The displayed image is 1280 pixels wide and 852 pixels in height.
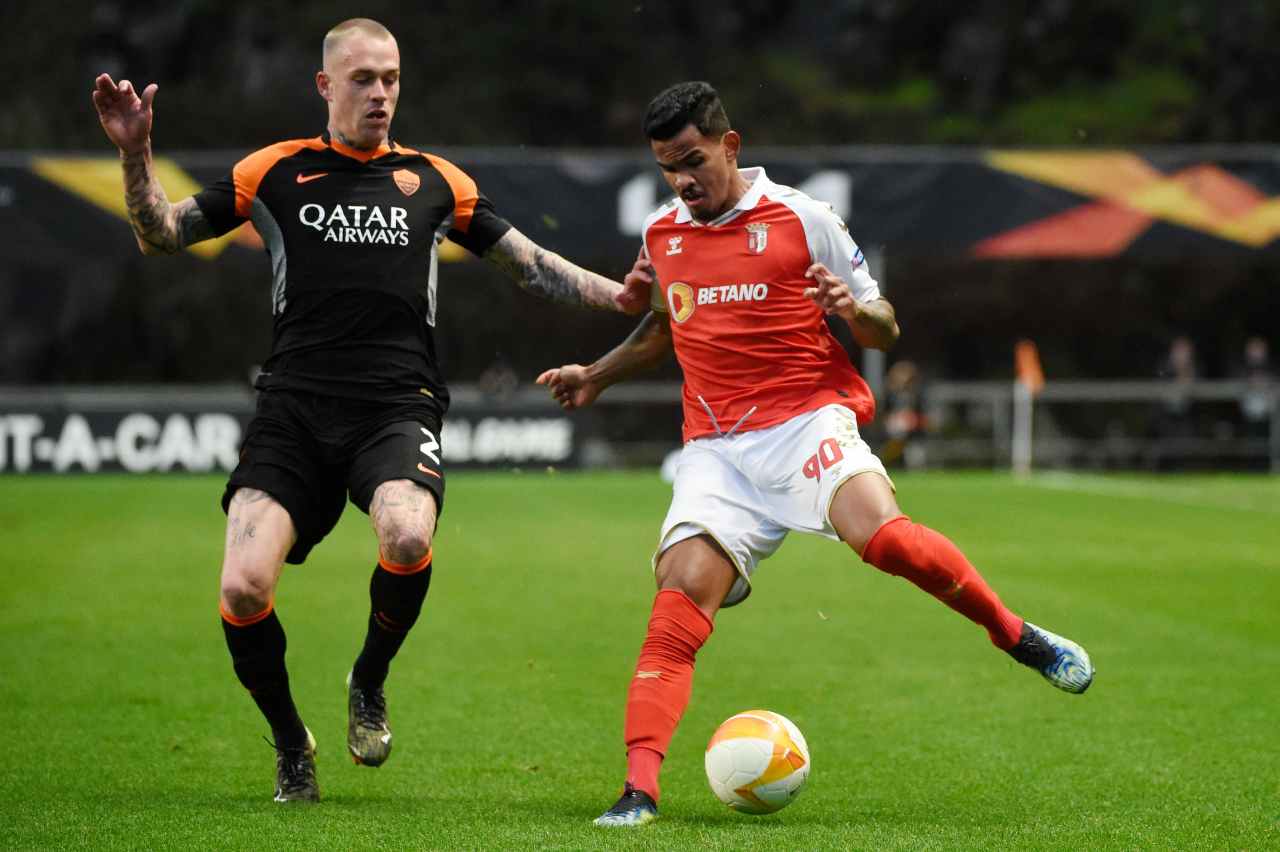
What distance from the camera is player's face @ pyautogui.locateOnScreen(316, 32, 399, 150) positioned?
6.15 metres

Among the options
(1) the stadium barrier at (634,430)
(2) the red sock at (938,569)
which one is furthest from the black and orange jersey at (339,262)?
(1) the stadium barrier at (634,430)

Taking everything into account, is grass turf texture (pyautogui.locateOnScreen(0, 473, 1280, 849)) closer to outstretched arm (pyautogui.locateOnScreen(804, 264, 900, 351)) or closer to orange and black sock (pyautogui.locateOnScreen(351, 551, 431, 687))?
orange and black sock (pyautogui.locateOnScreen(351, 551, 431, 687))

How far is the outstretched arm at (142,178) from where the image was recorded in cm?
588

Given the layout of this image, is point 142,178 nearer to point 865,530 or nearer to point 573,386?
point 573,386

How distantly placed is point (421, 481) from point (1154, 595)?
7.06m

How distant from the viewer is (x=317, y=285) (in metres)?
6.16

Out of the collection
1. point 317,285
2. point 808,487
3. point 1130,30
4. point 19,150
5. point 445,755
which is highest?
point 1130,30

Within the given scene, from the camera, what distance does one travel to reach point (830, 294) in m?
5.87

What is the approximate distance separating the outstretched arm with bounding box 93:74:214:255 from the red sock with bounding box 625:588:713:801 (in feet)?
6.26

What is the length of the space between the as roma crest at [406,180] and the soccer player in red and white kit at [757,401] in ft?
2.59

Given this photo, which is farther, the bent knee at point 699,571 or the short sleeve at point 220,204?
the short sleeve at point 220,204

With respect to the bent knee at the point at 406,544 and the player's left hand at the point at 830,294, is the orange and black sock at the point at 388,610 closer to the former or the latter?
the bent knee at the point at 406,544

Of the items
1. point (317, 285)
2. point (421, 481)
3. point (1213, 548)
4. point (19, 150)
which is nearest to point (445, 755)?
point (421, 481)

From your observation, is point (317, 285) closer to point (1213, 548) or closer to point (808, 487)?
point (808, 487)
